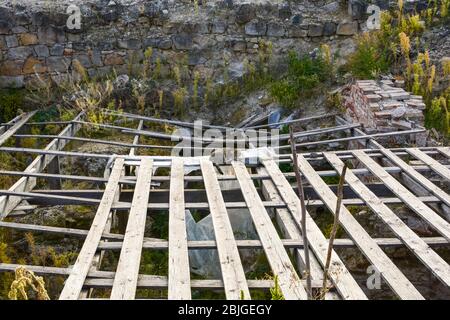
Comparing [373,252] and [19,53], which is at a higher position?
[19,53]

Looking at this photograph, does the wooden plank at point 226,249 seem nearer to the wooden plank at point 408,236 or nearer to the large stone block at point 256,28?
the wooden plank at point 408,236

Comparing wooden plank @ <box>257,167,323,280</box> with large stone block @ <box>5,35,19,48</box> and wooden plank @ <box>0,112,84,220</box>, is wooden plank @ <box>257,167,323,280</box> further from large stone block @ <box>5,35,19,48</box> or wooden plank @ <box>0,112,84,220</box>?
large stone block @ <box>5,35,19,48</box>

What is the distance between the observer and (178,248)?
12.4 feet

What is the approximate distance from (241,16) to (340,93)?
2520 millimetres

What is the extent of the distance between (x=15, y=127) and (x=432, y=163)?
234 inches

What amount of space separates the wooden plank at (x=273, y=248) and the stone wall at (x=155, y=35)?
4457 mm

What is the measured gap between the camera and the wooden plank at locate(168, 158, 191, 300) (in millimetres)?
3242

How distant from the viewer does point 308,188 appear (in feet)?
17.2

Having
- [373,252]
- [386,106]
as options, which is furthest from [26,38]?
[373,252]

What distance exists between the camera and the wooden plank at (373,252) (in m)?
3.27

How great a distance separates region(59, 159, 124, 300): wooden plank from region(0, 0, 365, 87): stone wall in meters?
4.28

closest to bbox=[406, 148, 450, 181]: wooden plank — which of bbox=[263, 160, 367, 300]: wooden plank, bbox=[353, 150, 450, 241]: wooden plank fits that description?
bbox=[353, 150, 450, 241]: wooden plank

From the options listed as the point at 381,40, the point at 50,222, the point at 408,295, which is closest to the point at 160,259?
the point at 50,222

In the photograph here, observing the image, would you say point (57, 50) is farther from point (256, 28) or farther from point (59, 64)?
point (256, 28)
